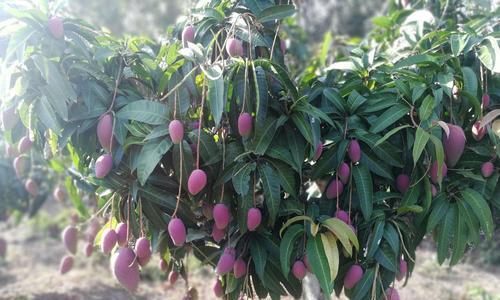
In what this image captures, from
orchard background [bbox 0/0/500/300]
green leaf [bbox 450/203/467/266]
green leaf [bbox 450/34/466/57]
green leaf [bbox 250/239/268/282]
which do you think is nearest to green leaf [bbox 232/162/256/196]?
orchard background [bbox 0/0/500/300]

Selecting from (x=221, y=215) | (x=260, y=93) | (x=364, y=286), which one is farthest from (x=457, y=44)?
(x=221, y=215)

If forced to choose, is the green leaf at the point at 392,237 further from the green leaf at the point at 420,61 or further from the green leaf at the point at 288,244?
the green leaf at the point at 420,61

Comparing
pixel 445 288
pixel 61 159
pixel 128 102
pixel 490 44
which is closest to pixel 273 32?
pixel 128 102

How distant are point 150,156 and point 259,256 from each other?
0.40 m

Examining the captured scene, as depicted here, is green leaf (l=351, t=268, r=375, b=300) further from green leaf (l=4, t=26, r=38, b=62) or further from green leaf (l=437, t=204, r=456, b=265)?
green leaf (l=4, t=26, r=38, b=62)

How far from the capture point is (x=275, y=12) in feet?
5.17

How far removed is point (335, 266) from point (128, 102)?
2.23 feet

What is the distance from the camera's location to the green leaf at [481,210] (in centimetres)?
139

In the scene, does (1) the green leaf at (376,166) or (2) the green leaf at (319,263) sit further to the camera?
(1) the green leaf at (376,166)

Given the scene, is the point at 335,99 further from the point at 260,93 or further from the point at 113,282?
the point at 113,282

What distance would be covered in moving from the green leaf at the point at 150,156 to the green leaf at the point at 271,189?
0.82ft

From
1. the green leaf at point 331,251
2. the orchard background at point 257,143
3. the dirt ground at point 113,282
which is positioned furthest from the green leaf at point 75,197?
the green leaf at point 331,251

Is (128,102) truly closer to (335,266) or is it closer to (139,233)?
(139,233)

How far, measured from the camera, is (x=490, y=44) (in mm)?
1538
